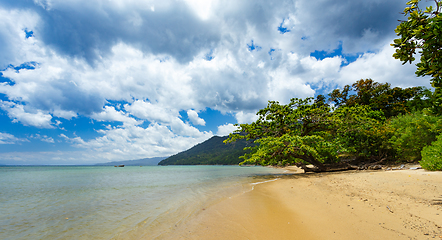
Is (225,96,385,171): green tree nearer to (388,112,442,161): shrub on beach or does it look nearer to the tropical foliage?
the tropical foliage

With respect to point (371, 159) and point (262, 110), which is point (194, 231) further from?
point (371, 159)

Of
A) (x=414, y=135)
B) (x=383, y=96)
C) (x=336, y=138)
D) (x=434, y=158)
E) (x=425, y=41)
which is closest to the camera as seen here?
(x=425, y=41)

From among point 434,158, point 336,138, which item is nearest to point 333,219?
point 434,158

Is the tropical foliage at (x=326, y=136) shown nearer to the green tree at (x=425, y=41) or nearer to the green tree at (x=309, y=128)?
the green tree at (x=309, y=128)

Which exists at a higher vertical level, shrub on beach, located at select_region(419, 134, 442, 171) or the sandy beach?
shrub on beach, located at select_region(419, 134, 442, 171)

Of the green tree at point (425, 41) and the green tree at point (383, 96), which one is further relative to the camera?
the green tree at point (383, 96)

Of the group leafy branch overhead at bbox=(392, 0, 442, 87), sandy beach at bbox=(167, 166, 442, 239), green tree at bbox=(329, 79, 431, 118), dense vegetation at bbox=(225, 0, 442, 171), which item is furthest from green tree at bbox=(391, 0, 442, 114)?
green tree at bbox=(329, 79, 431, 118)

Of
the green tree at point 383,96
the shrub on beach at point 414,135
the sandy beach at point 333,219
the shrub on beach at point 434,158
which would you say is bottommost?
the sandy beach at point 333,219

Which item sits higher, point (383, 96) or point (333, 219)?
point (383, 96)

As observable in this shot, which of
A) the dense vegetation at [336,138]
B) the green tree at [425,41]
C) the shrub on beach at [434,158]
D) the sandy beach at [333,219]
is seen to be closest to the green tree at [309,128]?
the dense vegetation at [336,138]

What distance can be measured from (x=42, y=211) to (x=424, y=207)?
41.7ft

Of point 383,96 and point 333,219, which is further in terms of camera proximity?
point 383,96

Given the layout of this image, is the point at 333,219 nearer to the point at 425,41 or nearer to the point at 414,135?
the point at 425,41

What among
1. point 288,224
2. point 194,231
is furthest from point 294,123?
point 194,231
